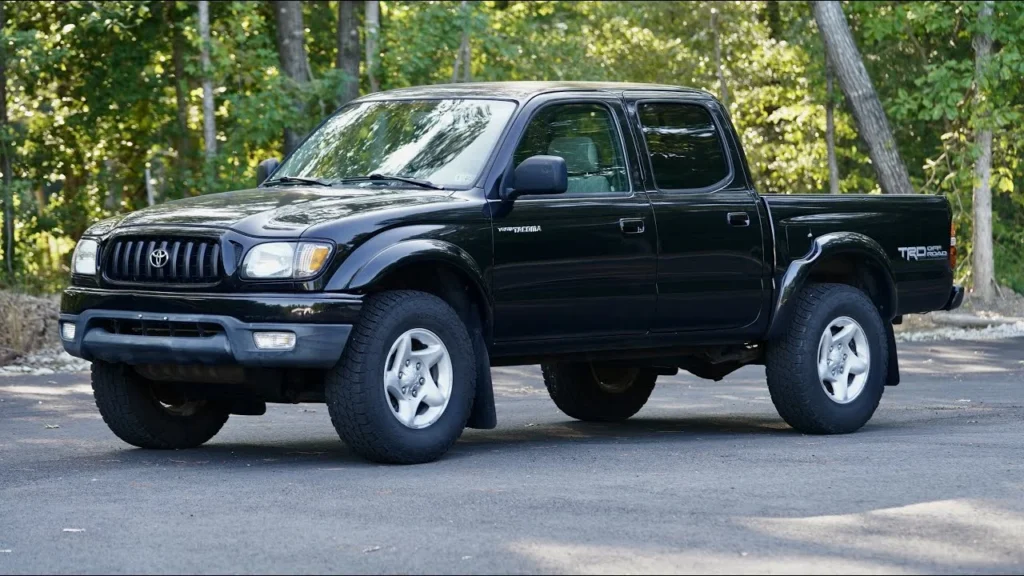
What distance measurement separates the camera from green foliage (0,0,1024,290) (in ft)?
75.1

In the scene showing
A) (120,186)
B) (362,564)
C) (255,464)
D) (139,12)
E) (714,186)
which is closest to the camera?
(362,564)

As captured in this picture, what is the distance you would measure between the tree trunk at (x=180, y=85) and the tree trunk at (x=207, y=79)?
1.18m

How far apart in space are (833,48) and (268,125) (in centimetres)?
741

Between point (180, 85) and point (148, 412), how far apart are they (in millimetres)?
17345

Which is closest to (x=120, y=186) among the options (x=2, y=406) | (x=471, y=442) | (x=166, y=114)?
(x=166, y=114)

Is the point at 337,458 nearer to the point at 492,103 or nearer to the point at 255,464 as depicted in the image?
the point at 255,464

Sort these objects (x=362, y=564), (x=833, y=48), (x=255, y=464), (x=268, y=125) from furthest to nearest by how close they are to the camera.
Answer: (x=268, y=125) → (x=833, y=48) → (x=255, y=464) → (x=362, y=564)

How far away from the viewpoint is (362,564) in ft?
18.9

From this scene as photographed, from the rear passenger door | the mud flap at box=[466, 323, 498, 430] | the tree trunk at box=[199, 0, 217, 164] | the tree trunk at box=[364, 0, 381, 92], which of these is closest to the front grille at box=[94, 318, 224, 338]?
the mud flap at box=[466, 323, 498, 430]

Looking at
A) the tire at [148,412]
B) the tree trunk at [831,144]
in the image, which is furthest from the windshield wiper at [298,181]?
the tree trunk at [831,144]

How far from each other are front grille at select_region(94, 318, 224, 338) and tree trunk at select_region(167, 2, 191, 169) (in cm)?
1752

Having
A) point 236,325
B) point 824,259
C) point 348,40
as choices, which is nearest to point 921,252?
point 824,259

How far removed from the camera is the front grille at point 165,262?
8086mm

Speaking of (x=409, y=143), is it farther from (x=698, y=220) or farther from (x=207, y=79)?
(x=207, y=79)
